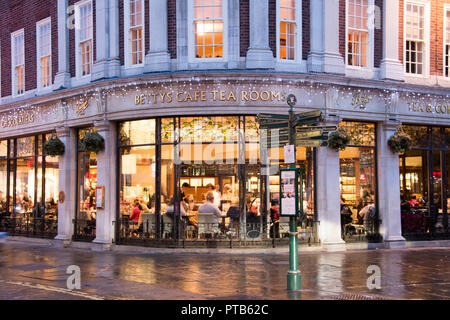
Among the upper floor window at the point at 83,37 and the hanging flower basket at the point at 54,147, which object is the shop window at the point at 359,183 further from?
the hanging flower basket at the point at 54,147

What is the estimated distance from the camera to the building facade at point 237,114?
18234mm

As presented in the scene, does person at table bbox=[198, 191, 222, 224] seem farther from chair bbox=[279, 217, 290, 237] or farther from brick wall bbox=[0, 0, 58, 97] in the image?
brick wall bbox=[0, 0, 58, 97]

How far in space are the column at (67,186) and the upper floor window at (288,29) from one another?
837 centimetres

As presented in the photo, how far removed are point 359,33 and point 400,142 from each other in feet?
13.1

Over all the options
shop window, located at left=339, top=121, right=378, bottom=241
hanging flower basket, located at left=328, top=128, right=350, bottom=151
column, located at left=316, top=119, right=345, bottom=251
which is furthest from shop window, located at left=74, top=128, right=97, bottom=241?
shop window, located at left=339, top=121, right=378, bottom=241

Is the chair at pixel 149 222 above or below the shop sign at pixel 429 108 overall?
below

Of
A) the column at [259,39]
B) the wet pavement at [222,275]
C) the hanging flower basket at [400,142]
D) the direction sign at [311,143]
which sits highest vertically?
the column at [259,39]

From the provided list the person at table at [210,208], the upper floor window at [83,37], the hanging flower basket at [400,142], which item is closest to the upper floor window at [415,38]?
the hanging flower basket at [400,142]

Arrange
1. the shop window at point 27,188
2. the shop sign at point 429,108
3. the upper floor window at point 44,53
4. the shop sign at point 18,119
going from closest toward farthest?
the shop sign at point 429,108 → the shop window at point 27,188 → the upper floor window at point 44,53 → the shop sign at point 18,119

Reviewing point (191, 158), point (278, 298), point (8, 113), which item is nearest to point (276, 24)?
point (191, 158)

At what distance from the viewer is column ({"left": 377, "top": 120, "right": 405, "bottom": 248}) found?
780 inches

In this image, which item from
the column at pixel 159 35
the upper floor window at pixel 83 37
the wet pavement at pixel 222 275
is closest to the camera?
the wet pavement at pixel 222 275

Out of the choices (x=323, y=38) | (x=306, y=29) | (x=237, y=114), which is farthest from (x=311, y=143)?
(x=306, y=29)
